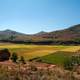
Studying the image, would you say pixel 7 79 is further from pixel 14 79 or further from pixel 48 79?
pixel 48 79

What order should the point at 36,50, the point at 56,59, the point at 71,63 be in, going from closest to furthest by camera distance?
the point at 71,63 < the point at 56,59 < the point at 36,50

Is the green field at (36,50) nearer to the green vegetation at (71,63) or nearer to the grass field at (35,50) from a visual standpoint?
the grass field at (35,50)

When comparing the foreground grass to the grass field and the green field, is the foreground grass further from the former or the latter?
the grass field

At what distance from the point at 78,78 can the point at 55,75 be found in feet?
3.67

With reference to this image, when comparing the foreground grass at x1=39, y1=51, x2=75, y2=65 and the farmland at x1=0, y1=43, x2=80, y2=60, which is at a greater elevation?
the farmland at x1=0, y1=43, x2=80, y2=60

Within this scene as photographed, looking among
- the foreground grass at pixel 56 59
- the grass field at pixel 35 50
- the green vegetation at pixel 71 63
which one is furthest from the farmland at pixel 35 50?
the green vegetation at pixel 71 63

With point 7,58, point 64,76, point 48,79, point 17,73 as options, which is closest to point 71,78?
point 64,76

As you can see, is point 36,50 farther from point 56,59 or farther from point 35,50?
point 56,59

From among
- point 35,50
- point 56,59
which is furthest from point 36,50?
point 56,59

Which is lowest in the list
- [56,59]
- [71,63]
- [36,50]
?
Answer: [56,59]

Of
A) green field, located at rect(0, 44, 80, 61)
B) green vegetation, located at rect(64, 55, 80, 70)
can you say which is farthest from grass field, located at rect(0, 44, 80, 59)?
green vegetation, located at rect(64, 55, 80, 70)

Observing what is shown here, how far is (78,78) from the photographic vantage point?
37.7 feet

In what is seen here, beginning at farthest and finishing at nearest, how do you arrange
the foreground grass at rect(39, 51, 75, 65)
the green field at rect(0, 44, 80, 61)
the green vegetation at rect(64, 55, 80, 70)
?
1. the green field at rect(0, 44, 80, 61)
2. the foreground grass at rect(39, 51, 75, 65)
3. the green vegetation at rect(64, 55, 80, 70)

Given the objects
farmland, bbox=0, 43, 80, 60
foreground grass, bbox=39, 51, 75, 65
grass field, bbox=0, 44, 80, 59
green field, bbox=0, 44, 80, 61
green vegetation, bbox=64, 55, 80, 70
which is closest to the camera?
green vegetation, bbox=64, 55, 80, 70
